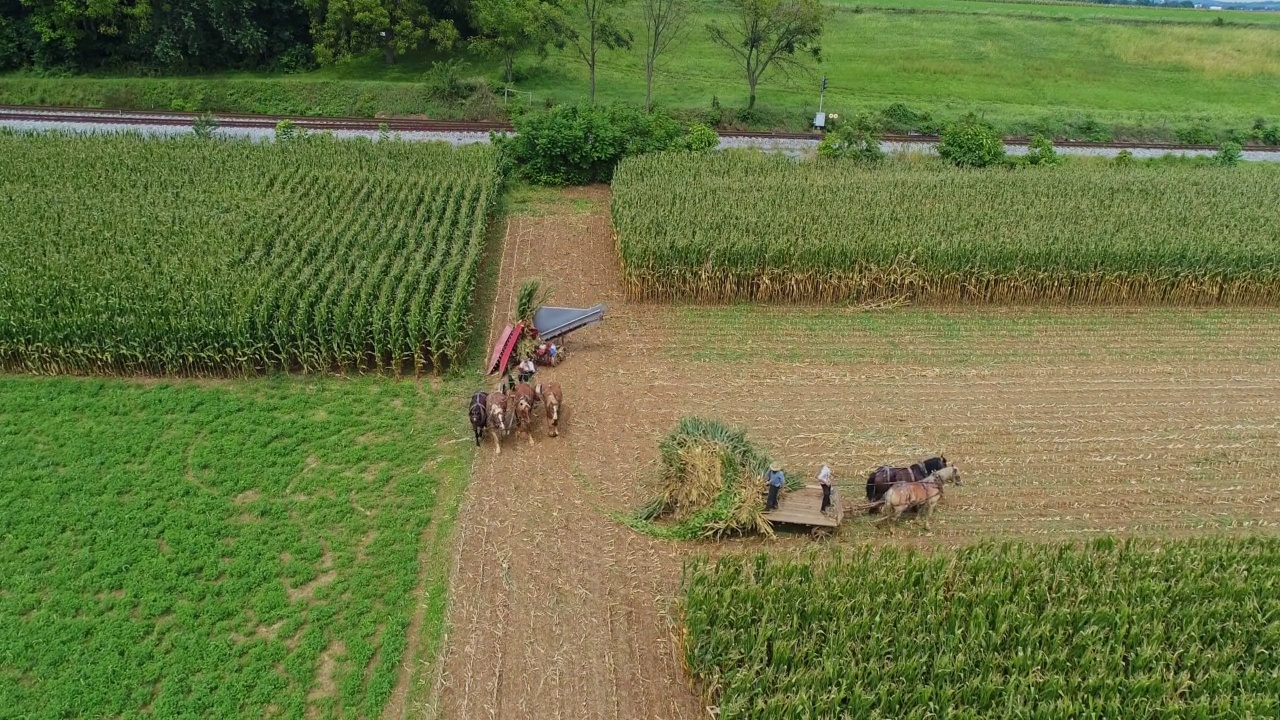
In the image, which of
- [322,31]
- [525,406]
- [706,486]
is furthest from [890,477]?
[322,31]

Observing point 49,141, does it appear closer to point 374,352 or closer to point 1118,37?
point 374,352

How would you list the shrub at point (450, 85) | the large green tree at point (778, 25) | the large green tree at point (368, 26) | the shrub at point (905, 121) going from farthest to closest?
1. the large green tree at point (368, 26)
2. the shrub at point (450, 85)
3. the shrub at point (905, 121)
4. the large green tree at point (778, 25)

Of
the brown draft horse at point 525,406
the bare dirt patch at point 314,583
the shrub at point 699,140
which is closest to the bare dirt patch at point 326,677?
the bare dirt patch at point 314,583

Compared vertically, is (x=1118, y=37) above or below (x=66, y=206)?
above

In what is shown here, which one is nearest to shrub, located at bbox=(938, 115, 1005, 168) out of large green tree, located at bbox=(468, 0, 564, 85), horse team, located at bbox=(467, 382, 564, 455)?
large green tree, located at bbox=(468, 0, 564, 85)

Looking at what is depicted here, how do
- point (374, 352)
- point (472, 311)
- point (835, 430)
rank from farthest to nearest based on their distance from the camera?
1. point (472, 311)
2. point (374, 352)
3. point (835, 430)

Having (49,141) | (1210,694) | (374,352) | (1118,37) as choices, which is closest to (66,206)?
(49,141)

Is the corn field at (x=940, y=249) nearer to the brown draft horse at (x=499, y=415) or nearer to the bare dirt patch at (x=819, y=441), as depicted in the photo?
the bare dirt patch at (x=819, y=441)

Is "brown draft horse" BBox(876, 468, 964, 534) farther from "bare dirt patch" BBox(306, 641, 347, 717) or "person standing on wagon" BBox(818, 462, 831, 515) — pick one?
"bare dirt patch" BBox(306, 641, 347, 717)
